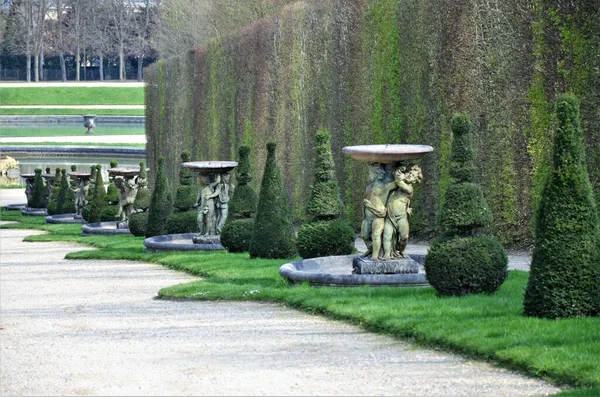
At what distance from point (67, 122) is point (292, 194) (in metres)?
61.1

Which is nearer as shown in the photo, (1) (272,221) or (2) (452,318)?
(2) (452,318)

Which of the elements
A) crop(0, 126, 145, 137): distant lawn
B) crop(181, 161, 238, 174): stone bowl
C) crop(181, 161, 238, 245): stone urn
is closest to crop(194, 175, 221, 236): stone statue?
crop(181, 161, 238, 245): stone urn

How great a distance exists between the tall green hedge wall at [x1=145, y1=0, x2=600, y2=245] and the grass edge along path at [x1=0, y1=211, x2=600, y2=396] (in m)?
3.93

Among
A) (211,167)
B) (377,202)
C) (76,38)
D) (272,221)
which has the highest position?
(76,38)

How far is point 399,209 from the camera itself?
49.9ft

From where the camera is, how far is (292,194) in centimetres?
2970

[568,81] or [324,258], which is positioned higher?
[568,81]

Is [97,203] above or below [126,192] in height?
below

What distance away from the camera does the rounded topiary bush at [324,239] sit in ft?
57.3

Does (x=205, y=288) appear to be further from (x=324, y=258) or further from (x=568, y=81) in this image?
(x=568, y=81)

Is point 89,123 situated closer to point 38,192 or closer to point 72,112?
point 72,112

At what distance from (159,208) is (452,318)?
48.6 ft

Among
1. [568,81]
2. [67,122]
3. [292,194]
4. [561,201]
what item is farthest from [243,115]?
[67,122]

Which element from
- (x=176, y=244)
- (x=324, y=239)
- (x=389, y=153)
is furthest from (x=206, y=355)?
(x=176, y=244)
